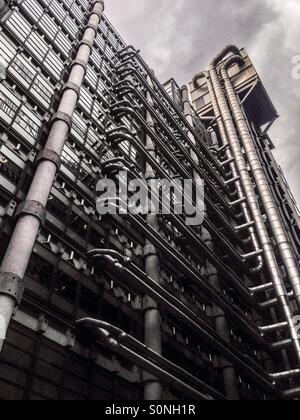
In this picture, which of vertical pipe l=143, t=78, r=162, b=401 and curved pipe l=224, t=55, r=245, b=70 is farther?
curved pipe l=224, t=55, r=245, b=70

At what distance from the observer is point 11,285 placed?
481 inches

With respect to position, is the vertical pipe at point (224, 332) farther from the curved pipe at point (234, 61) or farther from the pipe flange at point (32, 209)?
the curved pipe at point (234, 61)

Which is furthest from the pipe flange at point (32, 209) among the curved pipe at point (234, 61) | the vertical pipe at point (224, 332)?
the curved pipe at point (234, 61)

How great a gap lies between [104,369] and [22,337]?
383 cm

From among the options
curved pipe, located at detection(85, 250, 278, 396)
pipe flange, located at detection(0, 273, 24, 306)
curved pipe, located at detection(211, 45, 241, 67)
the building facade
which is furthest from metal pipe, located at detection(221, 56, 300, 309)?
pipe flange, located at detection(0, 273, 24, 306)

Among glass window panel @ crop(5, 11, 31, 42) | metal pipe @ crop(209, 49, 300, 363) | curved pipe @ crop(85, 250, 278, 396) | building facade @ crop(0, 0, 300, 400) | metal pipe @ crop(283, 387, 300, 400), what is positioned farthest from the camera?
metal pipe @ crop(209, 49, 300, 363)

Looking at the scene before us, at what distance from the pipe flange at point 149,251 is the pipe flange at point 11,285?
8.76 m

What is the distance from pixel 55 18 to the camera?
2938cm

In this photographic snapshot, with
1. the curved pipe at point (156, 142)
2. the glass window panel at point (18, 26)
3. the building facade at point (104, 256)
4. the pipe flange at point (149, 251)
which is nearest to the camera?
the building facade at point (104, 256)

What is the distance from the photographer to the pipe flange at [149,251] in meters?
20.3

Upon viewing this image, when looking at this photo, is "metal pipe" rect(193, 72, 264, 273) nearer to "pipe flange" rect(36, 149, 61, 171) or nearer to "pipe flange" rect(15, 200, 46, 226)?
"pipe flange" rect(36, 149, 61, 171)

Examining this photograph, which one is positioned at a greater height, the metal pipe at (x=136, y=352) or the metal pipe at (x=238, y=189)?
the metal pipe at (x=238, y=189)

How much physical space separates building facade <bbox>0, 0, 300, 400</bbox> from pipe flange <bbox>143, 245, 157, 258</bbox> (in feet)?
0.40

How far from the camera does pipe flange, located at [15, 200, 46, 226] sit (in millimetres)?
14578
